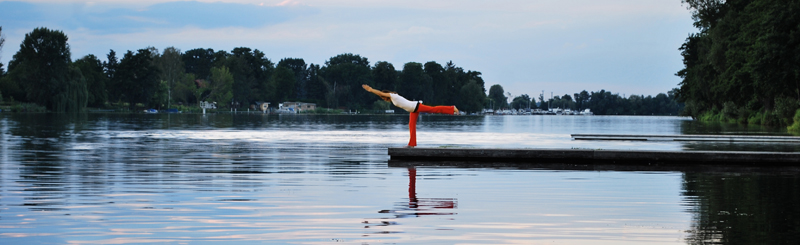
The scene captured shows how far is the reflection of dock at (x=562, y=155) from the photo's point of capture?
21.3 meters

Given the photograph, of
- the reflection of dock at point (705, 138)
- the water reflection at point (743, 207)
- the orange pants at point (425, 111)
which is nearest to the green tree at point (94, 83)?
→ the reflection of dock at point (705, 138)

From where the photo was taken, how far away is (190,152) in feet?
85.2

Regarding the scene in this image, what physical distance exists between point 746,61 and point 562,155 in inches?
2038

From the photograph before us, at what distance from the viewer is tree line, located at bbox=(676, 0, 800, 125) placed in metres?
56.6

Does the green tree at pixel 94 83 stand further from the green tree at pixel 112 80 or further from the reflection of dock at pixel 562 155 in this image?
the reflection of dock at pixel 562 155

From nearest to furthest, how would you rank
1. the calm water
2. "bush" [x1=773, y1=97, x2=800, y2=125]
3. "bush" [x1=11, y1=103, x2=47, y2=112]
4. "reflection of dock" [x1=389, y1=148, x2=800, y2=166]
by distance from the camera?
Answer: the calm water → "reflection of dock" [x1=389, y1=148, x2=800, y2=166] → "bush" [x1=773, y1=97, x2=800, y2=125] → "bush" [x1=11, y1=103, x2=47, y2=112]

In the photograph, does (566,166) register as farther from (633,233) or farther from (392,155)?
(633,233)

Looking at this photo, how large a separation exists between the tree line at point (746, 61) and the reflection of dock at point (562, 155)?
38349 millimetres

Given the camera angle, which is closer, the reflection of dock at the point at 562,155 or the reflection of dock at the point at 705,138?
the reflection of dock at the point at 562,155

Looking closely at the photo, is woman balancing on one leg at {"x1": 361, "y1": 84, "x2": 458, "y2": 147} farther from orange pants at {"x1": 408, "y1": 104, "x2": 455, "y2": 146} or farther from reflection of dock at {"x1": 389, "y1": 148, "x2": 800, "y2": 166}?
reflection of dock at {"x1": 389, "y1": 148, "x2": 800, "y2": 166}

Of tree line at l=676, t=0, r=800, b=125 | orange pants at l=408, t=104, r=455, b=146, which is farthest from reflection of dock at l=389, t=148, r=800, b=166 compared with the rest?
tree line at l=676, t=0, r=800, b=125

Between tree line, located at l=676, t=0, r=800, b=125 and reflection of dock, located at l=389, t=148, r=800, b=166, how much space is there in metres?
38.3

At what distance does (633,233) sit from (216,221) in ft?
16.7

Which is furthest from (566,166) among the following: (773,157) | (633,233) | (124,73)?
(124,73)
